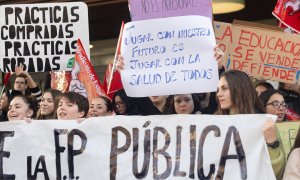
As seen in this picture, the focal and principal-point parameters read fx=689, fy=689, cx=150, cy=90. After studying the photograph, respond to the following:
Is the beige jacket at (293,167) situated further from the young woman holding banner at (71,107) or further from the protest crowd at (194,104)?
the young woman holding banner at (71,107)

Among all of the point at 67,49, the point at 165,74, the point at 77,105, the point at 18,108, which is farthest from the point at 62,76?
the point at 165,74

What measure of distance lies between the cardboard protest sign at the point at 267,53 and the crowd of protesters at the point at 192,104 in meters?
0.15

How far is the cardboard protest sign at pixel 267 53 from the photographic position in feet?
18.4

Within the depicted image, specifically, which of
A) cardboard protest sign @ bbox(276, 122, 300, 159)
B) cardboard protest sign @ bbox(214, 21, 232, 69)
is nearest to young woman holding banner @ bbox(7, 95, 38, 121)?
cardboard protest sign @ bbox(214, 21, 232, 69)

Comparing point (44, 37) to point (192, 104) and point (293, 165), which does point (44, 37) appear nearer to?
point (192, 104)

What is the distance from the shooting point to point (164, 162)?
3.91m

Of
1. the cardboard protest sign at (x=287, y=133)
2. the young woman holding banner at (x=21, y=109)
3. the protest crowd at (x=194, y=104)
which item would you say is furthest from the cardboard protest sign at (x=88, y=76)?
the cardboard protest sign at (x=287, y=133)

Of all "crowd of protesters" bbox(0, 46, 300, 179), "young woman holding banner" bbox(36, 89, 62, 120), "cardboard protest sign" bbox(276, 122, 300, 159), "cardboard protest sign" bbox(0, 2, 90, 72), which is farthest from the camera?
"cardboard protest sign" bbox(0, 2, 90, 72)

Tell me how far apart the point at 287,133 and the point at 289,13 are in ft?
6.99

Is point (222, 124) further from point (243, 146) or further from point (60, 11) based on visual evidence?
point (60, 11)

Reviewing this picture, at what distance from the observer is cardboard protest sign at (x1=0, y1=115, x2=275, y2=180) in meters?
3.83

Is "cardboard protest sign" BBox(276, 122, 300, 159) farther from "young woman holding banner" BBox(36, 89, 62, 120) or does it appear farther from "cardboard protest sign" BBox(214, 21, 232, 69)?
"young woman holding banner" BBox(36, 89, 62, 120)

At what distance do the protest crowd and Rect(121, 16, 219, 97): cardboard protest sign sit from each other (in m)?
0.07

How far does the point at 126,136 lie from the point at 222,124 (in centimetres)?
56
